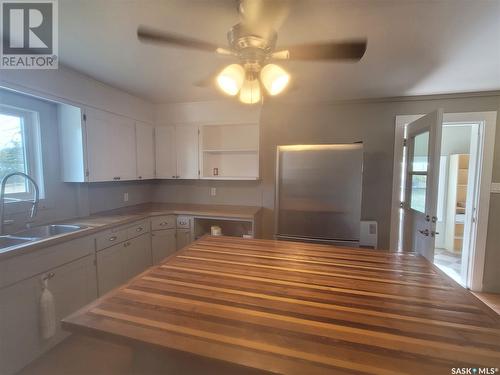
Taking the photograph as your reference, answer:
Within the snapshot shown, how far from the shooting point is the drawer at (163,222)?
104 inches

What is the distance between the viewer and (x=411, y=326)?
0.72 meters

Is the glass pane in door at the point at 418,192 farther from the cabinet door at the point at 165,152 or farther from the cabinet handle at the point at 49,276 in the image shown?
the cabinet handle at the point at 49,276

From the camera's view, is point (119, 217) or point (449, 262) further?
point (449, 262)

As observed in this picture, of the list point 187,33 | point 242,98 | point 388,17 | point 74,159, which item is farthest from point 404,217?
point 74,159

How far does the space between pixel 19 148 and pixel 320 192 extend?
2.79 m

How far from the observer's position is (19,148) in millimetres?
1948

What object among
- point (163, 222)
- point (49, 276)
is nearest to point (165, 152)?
point (163, 222)

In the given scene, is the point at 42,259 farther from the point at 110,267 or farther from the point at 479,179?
the point at 479,179

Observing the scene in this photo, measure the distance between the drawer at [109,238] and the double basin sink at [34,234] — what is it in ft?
0.54

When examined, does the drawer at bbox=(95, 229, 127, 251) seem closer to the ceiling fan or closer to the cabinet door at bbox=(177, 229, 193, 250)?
the cabinet door at bbox=(177, 229, 193, 250)

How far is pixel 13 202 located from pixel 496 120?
4.73m

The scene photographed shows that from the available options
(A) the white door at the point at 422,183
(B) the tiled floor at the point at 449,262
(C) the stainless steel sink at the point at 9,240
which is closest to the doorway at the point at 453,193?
(B) the tiled floor at the point at 449,262

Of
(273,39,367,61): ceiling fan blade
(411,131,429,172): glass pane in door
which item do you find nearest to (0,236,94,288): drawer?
(273,39,367,61): ceiling fan blade

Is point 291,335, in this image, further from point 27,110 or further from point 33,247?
point 27,110
